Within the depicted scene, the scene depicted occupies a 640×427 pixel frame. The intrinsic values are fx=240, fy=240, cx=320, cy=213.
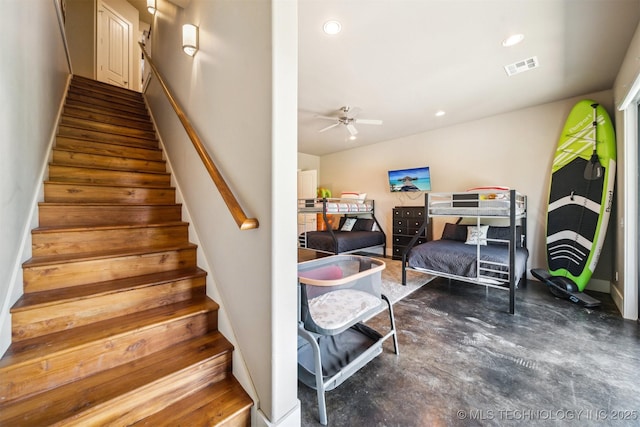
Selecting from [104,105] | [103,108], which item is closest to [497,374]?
[103,108]

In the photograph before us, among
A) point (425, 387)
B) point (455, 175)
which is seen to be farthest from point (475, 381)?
point (455, 175)

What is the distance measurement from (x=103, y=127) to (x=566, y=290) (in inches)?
215

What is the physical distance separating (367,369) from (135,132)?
10.8ft

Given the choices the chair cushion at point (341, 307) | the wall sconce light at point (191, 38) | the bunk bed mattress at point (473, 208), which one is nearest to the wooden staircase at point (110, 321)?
the chair cushion at point (341, 307)

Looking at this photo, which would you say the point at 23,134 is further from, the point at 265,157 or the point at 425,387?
the point at 425,387

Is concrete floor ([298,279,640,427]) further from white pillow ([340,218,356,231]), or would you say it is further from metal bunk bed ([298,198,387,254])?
white pillow ([340,218,356,231])

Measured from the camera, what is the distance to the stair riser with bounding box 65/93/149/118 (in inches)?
105

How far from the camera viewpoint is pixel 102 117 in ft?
8.61

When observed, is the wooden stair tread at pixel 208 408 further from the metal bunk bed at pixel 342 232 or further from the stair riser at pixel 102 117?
the metal bunk bed at pixel 342 232

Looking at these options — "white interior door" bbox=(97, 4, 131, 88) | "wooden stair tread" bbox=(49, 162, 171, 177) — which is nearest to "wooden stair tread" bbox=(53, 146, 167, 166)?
"wooden stair tread" bbox=(49, 162, 171, 177)

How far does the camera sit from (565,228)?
318 cm

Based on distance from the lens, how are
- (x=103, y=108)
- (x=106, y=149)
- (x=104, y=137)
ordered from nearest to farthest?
(x=106, y=149), (x=104, y=137), (x=103, y=108)

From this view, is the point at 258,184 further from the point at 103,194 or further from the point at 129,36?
the point at 129,36

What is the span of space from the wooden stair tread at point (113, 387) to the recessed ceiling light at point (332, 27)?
2.49 meters
